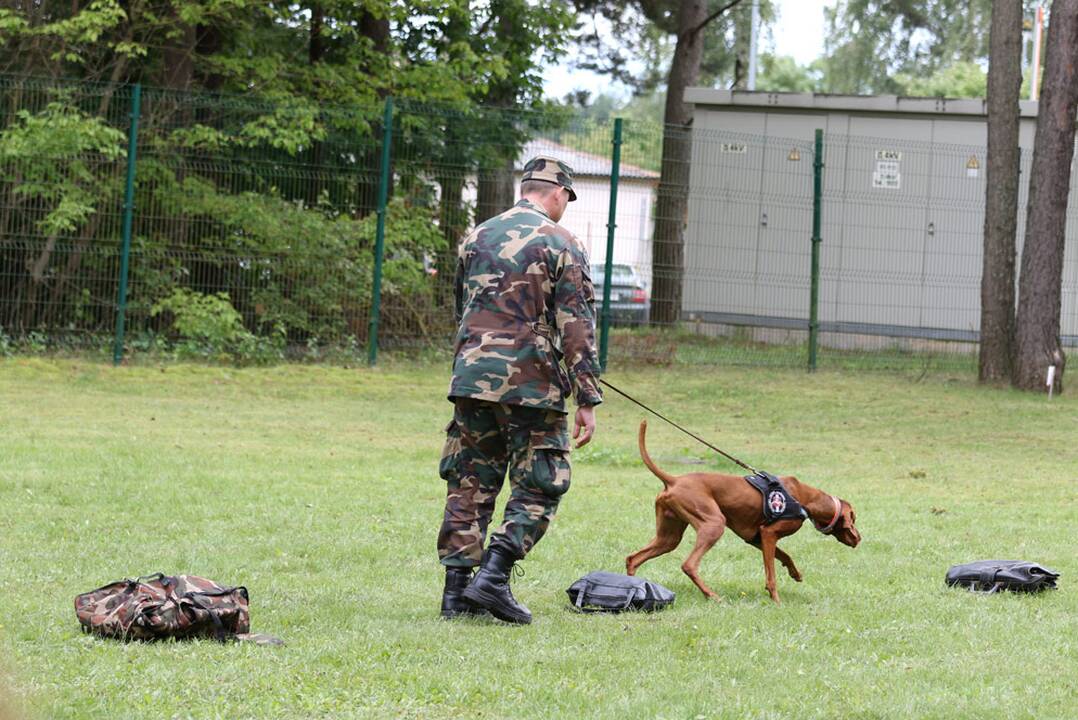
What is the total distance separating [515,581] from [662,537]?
0.75 metres

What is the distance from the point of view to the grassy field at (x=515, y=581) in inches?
189

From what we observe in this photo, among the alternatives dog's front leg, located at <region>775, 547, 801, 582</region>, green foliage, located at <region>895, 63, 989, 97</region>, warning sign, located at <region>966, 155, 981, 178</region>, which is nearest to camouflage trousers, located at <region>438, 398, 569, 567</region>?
dog's front leg, located at <region>775, 547, 801, 582</region>

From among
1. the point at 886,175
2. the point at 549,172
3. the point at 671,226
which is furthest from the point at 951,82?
the point at 549,172

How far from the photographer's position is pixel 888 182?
2062 cm

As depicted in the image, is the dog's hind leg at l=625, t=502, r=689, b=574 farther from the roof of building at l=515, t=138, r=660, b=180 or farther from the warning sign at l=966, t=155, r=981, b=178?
the warning sign at l=966, t=155, r=981, b=178

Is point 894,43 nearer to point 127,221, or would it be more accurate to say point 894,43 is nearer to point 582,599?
point 127,221

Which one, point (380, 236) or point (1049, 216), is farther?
point (380, 236)

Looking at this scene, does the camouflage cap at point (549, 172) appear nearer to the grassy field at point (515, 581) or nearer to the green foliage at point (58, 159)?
the grassy field at point (515, 581)

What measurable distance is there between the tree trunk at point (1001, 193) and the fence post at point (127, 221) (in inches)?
398

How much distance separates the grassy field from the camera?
4.80 m

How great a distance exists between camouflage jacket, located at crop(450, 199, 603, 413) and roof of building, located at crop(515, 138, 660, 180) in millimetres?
11886

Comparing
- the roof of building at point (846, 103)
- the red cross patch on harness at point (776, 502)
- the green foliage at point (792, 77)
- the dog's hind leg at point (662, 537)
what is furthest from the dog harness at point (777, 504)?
the green foliage at point (792, 77)

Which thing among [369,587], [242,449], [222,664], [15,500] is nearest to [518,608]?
[369,587]

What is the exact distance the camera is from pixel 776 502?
6.74 m
